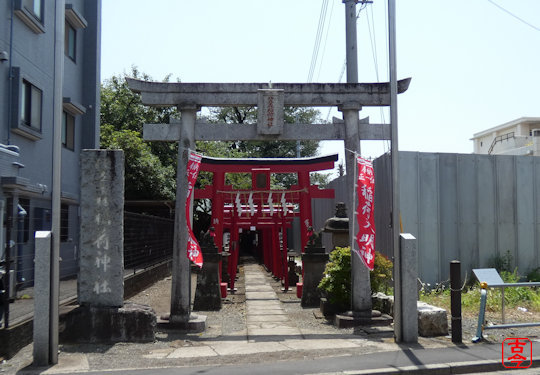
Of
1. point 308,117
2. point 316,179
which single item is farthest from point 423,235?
point 308,117

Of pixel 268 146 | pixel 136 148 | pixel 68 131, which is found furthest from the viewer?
pixel 268 146

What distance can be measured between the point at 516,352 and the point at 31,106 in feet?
41.7

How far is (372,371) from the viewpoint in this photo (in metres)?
7.21

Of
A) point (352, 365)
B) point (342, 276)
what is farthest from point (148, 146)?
point (352, 365)

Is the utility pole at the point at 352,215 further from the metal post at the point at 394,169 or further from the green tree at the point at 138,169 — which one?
the green tree at the point at 138,169

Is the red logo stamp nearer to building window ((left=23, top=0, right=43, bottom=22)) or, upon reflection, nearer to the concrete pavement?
the concrete pavement

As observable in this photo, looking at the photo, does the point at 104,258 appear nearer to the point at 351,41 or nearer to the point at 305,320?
the point at 305,320

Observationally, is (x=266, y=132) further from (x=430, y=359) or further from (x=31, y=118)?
(x=31, y=118)

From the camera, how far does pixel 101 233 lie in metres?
9.25

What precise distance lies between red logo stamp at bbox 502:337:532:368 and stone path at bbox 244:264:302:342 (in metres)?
3.49

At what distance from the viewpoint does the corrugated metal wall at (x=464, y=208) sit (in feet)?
44.8

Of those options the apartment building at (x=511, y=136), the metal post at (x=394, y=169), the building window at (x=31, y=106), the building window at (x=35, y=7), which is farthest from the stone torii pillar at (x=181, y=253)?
the apartment building at (x=511, y=136)


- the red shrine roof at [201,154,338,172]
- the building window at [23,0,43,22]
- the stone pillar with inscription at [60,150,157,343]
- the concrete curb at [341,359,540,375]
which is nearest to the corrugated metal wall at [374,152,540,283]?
the red shrine roof at [201,154,338,172]

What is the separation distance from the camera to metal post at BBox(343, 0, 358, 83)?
1611 cm
